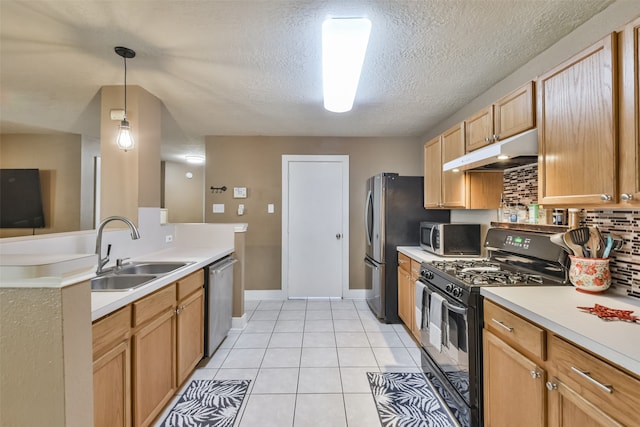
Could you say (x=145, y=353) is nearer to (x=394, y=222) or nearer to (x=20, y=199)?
(x=394, y=222)

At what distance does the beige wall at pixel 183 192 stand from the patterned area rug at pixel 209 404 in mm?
5016

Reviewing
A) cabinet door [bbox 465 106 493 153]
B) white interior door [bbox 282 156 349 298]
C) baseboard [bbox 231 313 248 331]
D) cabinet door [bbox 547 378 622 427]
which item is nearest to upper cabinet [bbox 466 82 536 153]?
cabinet door [bbox 465 106 493 153]

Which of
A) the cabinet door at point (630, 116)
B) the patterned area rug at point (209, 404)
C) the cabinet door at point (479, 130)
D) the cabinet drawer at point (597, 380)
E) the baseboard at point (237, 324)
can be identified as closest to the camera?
the cabinet drawer at point (597, 380)

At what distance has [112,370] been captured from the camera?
4.06 ft

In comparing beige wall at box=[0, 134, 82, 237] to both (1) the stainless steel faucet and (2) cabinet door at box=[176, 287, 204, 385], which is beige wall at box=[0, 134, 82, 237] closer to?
(1) the stainless steel faucet

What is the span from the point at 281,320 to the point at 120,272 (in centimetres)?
178

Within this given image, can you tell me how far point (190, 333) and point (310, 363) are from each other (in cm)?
99

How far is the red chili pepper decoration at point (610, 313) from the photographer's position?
106cm

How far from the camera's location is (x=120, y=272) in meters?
1.99

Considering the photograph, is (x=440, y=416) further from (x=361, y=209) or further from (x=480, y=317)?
(x=361, y=209)

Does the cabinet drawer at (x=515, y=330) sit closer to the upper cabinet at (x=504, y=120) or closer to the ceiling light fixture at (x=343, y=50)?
the upper cabinet at (x=504, y=120)

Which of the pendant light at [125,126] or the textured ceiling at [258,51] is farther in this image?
the pendant light at [125,126]

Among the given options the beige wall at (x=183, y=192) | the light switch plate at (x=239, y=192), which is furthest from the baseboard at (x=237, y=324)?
the beige wall at (x=183, y=192)

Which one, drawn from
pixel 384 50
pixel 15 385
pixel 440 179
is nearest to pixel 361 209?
pixel 440 179
